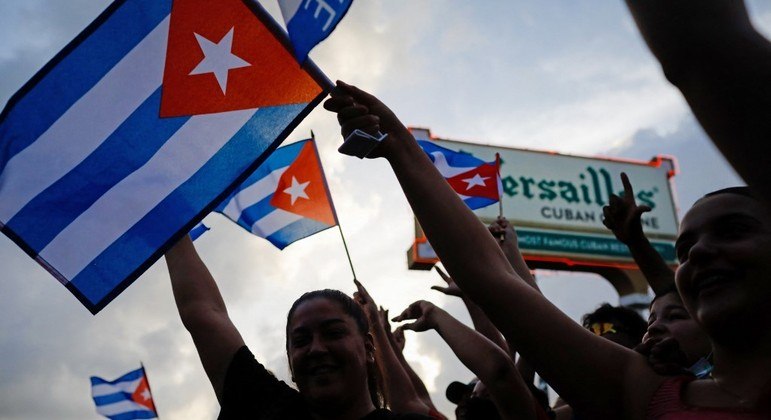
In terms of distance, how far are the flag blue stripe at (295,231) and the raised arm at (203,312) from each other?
199 cm

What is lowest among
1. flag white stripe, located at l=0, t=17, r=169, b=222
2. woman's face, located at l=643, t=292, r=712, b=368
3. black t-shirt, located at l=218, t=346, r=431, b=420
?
woman's face, located at l=643, t=292, r=712, b=368

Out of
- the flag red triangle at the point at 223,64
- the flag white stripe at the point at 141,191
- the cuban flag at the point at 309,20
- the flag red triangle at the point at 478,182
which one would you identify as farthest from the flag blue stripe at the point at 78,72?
the flag red triangle at the point at 478,182

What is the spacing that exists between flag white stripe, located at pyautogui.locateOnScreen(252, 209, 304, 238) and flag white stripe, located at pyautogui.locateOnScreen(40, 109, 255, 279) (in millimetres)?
2017

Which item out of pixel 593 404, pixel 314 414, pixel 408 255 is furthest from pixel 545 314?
pixel 408 255

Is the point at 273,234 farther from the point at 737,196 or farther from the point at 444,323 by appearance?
the point at 737,196

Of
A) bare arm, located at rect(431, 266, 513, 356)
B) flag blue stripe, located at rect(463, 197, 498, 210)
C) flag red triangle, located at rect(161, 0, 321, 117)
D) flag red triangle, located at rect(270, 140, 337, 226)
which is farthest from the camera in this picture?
flag blue stripe, located at rect(463, 197, 498, 210)

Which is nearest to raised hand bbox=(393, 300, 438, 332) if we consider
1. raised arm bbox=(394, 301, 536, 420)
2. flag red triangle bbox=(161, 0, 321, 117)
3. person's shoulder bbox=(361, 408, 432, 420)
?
raised arm bbox=(394, 301, 536, 420)

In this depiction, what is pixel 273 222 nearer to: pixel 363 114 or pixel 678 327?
pixel 678 327

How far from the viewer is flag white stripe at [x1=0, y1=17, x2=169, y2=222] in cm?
285

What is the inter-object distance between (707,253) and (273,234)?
383 centimetres

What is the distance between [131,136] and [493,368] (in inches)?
68.1

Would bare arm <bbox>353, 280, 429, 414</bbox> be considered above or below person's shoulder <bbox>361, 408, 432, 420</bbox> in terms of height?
above

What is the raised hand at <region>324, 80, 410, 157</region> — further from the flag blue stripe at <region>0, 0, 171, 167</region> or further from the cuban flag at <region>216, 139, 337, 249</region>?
the cuban flag at <region>216, 139, 337, 249</region>

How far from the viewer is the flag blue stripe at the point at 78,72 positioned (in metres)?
2.85
